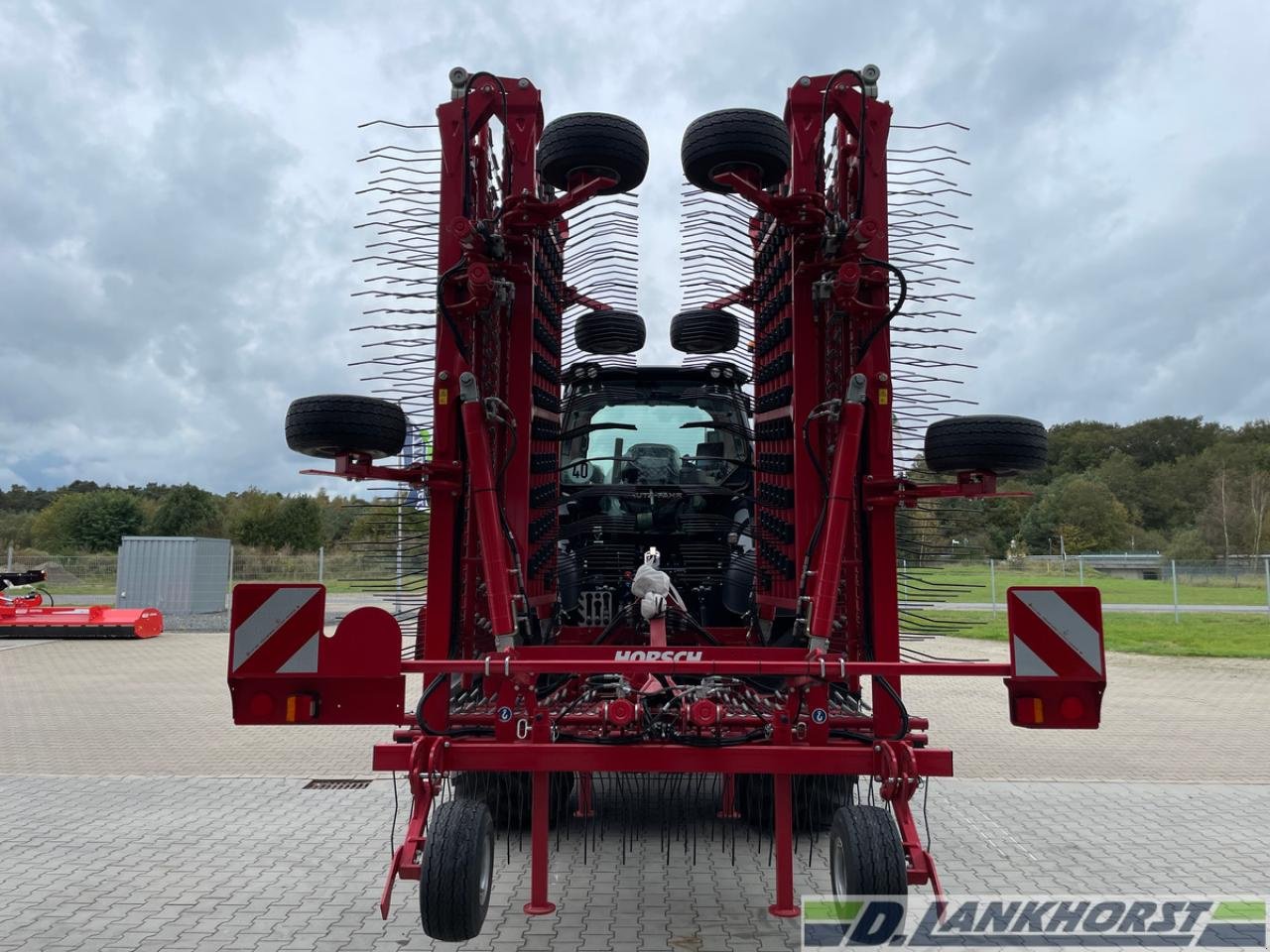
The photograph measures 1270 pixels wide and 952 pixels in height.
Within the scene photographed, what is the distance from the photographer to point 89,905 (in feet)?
13.2

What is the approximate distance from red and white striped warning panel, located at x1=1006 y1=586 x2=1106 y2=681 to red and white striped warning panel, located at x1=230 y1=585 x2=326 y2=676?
99.7 inches

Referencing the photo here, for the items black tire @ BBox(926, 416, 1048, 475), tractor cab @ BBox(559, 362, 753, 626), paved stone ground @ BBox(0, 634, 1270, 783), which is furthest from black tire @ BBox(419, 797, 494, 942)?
paved stone ground @ BBox(0, 634, 1270, 783)

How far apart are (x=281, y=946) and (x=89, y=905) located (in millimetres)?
1151

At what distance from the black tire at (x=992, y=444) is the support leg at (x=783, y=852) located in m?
1.50

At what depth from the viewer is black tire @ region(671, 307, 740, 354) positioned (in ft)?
20.2

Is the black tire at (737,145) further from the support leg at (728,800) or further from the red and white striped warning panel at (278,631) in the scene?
the support leg at (728,800)

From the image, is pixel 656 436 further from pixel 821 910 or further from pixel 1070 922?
pixel 1070 922

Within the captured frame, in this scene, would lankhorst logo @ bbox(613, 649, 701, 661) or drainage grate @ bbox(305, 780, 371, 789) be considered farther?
drainage grate @ bbox(305, 780, 371, 789)

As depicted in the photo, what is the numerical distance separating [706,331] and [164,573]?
19188 millimetres

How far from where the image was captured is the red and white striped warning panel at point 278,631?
315 centimetres

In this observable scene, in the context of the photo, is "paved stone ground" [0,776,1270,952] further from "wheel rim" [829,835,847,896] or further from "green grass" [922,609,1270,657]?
"green grass" [922,609,1270,657]

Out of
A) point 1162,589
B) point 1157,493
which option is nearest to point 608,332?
point 1162,589

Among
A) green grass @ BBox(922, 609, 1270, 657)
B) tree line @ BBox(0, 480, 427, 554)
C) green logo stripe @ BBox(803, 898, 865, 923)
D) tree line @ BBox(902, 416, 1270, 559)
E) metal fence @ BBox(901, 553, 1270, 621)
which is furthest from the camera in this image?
tree line @ BBox(902, 416, 1270, 559)

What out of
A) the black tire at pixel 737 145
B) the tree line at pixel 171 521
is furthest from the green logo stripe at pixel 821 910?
the tree line at pixel 171 521
